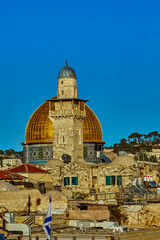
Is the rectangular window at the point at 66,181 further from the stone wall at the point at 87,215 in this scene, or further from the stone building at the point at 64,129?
the stone wall at the point at 87,215

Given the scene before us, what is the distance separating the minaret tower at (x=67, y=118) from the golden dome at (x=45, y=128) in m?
3.11

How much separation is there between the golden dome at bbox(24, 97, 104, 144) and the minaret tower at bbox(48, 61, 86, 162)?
10.2 feet

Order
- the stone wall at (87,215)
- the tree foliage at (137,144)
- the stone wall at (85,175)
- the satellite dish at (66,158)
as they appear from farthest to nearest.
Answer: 1. the tree foliage at (137,144)
2. the satellite dish at (66,158)
3. the stone wall at (85,175)
4. the stone wall at (87,215)

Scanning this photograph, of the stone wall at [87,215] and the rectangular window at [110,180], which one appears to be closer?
the stone wall at [87,215]

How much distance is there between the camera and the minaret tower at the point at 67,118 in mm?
72688

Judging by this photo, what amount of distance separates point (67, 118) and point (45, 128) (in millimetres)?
5015

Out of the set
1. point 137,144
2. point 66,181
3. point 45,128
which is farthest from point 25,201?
point 137,144

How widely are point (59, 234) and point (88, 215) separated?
10.7 metres

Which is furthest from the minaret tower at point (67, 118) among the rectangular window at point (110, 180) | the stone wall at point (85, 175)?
the rectangular window at point (110, 180)

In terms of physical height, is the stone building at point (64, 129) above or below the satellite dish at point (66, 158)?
above

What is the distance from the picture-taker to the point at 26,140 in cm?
7912

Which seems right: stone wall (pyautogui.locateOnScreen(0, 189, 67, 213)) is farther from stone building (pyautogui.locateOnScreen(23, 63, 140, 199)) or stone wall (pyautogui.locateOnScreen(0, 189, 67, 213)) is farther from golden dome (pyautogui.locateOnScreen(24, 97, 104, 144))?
golden dome (pyautogui.locateOnScreen(24, 97, 104, 144))

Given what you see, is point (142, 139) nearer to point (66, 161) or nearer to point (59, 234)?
point (66, 161)

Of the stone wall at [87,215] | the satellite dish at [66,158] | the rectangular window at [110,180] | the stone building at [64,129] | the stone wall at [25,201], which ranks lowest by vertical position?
the stone wall at [87,215]
